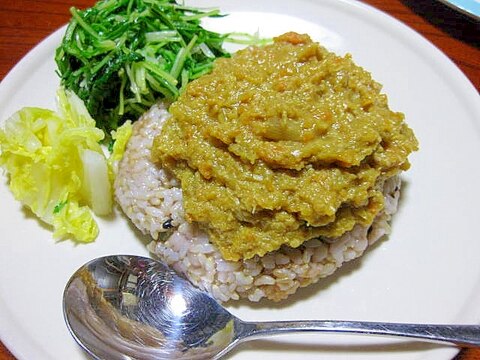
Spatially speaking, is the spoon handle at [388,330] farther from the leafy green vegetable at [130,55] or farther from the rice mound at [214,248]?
the leafy green vegetable at [130,55]

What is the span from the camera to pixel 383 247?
8.57 feet

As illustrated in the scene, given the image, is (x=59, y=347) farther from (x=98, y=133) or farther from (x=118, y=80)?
(x=118, y=80)

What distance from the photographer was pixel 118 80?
3.06 meters

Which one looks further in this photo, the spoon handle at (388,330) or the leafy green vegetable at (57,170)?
the leafy green vegetable at (57,170)

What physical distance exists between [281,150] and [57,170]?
43.7 inches

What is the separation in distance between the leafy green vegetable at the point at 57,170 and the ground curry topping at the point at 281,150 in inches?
14.2

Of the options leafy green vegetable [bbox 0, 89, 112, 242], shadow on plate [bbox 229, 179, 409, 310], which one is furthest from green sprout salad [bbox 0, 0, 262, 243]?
shadow on plate [bbox 229, 179, 409, 310]

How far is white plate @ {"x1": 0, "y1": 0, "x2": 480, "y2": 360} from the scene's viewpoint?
226 cm

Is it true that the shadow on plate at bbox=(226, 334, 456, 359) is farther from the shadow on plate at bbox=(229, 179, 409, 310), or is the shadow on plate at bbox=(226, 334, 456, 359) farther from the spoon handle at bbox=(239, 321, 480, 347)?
the shadow on plate at bbox=(229, 179, 409, 310)

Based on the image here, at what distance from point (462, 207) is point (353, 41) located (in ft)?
4.07

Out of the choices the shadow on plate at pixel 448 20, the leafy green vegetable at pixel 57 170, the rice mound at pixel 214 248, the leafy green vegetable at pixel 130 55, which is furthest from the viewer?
the shadow on plate at pixel 448 20

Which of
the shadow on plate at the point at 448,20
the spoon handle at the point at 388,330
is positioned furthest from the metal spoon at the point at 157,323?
the shadow on plate at the point at 448,20

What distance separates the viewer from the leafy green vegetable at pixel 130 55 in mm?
2998

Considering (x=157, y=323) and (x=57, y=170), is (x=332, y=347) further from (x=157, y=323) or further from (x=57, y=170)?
(x=57, y=170)
